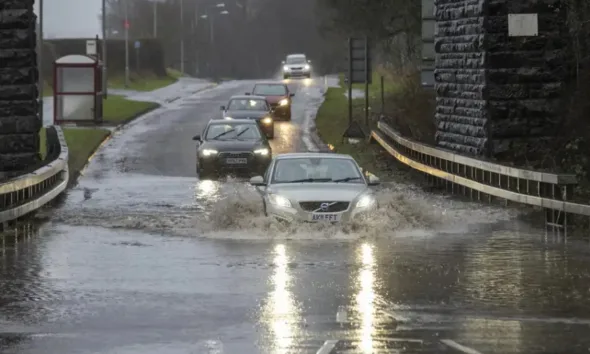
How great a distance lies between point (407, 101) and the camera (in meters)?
48.6

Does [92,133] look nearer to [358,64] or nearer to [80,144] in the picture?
[80,144]

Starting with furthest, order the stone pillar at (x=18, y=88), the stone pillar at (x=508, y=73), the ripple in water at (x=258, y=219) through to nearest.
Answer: the stone pillar at (x=508, y=73) → the stone pillar at (x=18, y=88) → the ripple in water at (x=258, y=219)

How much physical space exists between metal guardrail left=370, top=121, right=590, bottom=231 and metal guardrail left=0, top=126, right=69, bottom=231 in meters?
8.18

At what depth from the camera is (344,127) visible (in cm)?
5375

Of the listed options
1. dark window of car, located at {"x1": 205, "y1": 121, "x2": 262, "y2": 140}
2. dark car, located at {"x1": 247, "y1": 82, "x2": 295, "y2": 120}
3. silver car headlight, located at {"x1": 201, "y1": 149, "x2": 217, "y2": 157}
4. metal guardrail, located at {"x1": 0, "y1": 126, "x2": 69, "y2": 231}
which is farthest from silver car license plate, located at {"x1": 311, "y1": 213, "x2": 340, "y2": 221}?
dark car, located at {"x1": 247, "y1": 82, "x2": 295, "y2": 120}

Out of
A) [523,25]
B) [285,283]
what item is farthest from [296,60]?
[285,283]

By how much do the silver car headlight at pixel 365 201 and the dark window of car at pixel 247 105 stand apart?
98.0 ft

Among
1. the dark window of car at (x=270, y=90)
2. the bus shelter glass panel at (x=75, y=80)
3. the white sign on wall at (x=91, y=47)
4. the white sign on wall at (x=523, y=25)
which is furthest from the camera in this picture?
the white sign on wall at (x=91, y=47)

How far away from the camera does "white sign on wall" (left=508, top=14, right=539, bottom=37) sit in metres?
30.2

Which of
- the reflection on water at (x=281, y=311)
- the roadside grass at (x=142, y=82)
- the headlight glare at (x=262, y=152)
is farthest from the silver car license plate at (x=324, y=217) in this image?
the roadside grass at (x=142, y=82)

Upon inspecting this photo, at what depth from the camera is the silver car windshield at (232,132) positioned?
37.2 metres

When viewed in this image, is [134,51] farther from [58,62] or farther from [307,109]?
[58,62]

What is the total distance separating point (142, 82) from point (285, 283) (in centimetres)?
8696

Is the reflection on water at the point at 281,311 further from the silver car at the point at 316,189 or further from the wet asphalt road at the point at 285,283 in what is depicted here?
the silver car at the point at 316,189
